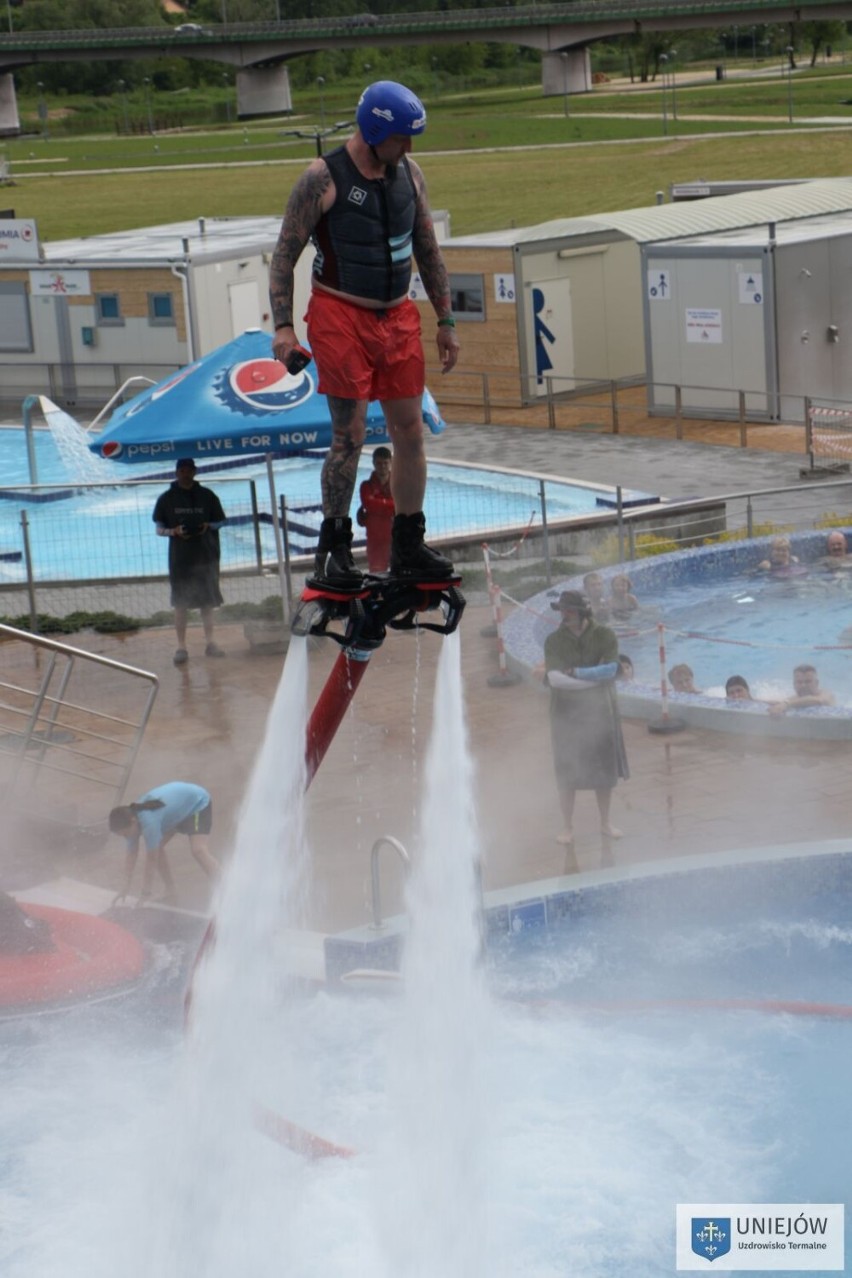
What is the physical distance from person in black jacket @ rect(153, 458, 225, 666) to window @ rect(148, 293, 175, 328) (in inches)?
567

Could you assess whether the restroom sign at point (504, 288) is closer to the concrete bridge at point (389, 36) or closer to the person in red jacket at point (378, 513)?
the person in red jacket at point (378, 513)

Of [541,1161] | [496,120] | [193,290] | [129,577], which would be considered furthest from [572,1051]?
[496,120]

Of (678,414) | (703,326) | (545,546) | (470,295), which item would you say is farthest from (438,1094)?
(470,295)

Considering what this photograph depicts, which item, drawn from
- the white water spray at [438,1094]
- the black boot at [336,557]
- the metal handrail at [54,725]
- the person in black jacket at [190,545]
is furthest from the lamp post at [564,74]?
the black boot at [336,557]

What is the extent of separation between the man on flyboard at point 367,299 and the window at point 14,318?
26898 mm

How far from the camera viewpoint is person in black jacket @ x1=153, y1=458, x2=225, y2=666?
16.9 meters

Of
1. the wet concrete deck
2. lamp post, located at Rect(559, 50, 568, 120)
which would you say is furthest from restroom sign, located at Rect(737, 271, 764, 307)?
lamp post, located at Rect(559, 50, 568, 120)

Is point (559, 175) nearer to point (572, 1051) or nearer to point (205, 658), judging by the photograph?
Answer: point (205, 658)

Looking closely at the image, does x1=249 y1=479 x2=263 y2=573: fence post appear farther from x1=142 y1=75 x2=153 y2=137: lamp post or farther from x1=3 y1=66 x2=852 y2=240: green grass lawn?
x1=142 y1=75 x2=153 y2=137: lamp post

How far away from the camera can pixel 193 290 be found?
30.5m

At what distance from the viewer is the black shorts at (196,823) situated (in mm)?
12031

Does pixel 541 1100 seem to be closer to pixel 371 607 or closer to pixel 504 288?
pixel 371 607

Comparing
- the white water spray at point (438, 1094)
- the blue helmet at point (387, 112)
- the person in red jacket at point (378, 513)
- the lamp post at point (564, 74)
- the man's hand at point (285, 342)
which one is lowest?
the white water spray at point (438, 1094)

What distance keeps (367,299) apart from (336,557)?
3.11 feet
